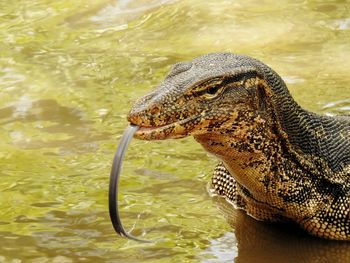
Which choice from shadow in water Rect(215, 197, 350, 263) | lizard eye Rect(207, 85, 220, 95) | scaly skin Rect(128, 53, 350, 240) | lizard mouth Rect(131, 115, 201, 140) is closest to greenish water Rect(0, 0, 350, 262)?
shadow in water Rect(215, 197, 350, 263)

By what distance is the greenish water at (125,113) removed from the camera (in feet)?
22.3

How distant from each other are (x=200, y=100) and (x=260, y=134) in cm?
55

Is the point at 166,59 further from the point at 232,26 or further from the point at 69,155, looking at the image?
the point at 69,155

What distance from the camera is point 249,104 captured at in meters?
6.32

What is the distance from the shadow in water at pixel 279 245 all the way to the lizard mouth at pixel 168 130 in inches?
43.0

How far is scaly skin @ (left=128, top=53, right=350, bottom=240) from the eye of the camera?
20.0 ft

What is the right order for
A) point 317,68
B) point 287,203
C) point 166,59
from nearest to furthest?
point 287,203 → point 317,68 → point 166,59

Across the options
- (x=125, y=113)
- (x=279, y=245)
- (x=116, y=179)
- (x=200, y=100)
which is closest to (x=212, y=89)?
(x=200, y=100)

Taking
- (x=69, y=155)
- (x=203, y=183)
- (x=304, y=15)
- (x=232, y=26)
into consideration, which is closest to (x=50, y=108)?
(x=69, y=155)

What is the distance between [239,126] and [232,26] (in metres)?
6.73

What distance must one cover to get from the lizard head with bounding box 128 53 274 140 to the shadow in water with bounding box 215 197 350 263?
103cm

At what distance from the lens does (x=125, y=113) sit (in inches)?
377

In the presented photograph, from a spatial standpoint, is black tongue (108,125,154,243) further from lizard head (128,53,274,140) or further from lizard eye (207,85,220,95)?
lizard eye (207,85,220,95)

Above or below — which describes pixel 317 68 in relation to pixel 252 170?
below
